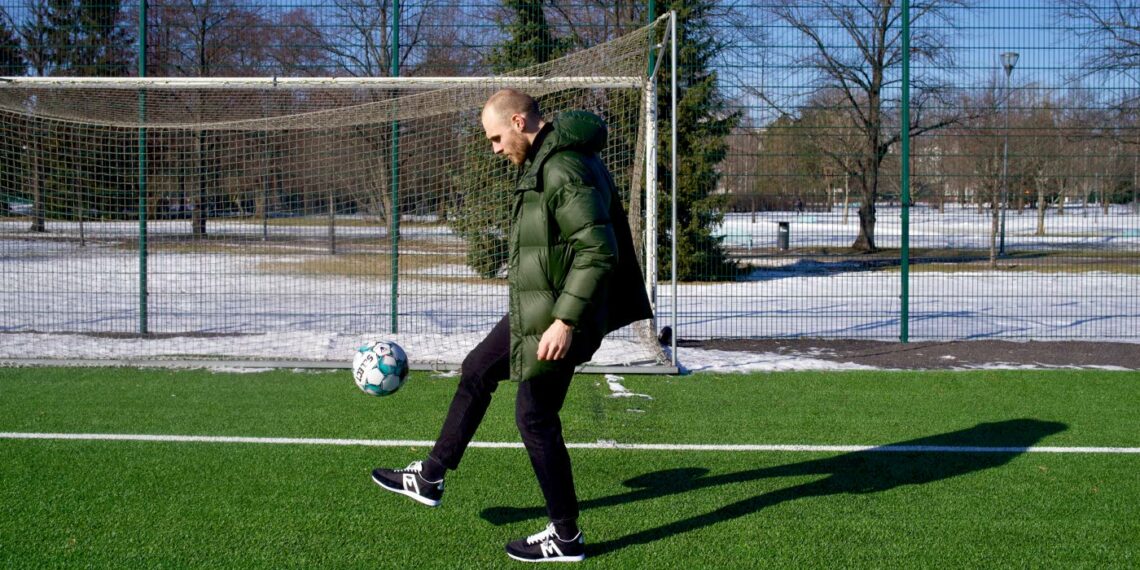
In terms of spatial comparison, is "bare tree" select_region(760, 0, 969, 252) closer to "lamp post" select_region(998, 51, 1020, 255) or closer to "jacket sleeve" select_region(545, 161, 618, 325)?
"lamp post" select_region(998, 51, 1020, 255)

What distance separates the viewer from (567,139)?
392 centimetres

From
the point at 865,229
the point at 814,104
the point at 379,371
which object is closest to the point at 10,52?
the point at 379,371

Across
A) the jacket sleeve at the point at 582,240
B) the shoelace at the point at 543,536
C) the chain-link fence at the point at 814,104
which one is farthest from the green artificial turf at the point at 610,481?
the chain-link fence at the point at 814,104

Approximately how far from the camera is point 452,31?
1073cm

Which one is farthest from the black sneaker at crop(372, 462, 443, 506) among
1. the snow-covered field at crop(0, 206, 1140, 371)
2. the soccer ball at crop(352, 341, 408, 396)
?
the snow-covered field at crop(0, 206, 1140, 371)

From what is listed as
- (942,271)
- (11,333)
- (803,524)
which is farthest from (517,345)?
(942,271)

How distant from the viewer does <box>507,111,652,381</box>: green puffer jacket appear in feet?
12.3

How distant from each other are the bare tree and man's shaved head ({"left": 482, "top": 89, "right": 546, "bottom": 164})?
264 inches

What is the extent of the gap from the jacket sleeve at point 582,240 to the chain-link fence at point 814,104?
21.7 ft

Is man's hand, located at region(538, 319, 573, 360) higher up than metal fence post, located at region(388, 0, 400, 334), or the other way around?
metal fence post, located at region(388, 0, 400, 334)

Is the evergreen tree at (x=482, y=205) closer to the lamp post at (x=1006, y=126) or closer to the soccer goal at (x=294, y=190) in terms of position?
the soccer goal at (x=294, y=190)

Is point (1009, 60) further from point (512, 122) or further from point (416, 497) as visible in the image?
point (416, 497)

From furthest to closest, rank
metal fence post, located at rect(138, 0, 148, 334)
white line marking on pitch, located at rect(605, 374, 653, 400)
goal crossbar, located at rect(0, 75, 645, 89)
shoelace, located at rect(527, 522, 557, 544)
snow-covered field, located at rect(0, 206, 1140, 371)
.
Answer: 1. metal fence post, located at rect(138, 0, 148, 334)
2. snow-covered field, located at rect(0, 206, 1140, 371)
3. goal crossbar, located at rect(0, 75, 645, 89)
4. white line marking on pitch, located at rect(605, 374, 653, 400)
5. shoelace, located at rect(527, 522, 557, 544)

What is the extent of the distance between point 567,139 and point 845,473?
260 centimetres
